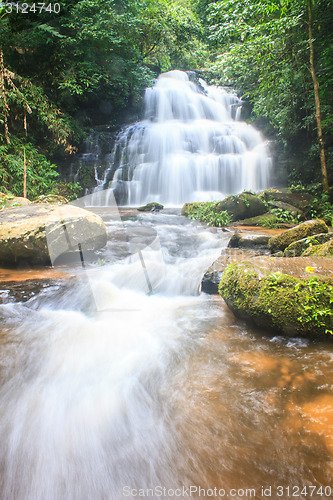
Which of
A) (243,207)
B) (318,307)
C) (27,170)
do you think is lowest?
(318,307)

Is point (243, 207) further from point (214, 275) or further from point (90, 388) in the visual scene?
point (90, 388)

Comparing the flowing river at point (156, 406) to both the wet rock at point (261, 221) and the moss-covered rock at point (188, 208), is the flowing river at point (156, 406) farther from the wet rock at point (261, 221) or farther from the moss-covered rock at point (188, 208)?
the moss-covered rock at point (188, 208)

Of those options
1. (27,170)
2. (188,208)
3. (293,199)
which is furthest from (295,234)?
(27,170)

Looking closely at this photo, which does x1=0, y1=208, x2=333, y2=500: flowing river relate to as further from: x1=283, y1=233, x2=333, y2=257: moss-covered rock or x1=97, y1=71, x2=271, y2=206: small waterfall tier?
x1=97, y1=71, x2=271, y2=206: small waterfall tier

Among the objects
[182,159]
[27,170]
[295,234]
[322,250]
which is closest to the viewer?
[322,250]

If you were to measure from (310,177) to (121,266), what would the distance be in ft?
36.0

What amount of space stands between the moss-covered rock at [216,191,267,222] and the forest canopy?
9.93 feet

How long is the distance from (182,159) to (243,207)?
242 inches

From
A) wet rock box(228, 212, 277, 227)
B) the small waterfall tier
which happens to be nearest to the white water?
wet rock box(228, 212, 277, 227)

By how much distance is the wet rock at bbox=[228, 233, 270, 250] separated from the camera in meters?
5.30

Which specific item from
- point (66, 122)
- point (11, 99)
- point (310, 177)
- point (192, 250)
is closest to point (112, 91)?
point (66, 122)

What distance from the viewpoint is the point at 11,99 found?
381 inches

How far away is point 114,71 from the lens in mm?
13789

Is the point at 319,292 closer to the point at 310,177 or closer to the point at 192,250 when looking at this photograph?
the point at 192,250
